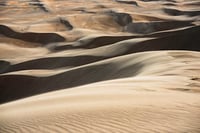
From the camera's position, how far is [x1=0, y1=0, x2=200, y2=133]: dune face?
407 cm

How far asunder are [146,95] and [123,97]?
29 centimetres

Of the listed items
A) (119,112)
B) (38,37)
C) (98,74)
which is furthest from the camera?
(38,37)

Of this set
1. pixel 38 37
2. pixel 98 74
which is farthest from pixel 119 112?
pixel 38 37

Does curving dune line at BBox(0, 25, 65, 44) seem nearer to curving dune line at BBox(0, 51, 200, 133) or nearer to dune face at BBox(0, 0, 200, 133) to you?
dune face at BBox(0, 0, 200, 133)

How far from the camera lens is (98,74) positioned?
9.65m

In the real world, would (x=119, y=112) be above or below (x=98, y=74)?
above

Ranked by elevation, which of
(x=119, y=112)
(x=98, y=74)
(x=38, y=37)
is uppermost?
(x=119, y=112)

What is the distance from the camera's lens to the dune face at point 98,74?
13.4 feet

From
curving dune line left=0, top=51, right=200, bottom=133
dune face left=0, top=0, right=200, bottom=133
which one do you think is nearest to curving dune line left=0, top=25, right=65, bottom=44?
dune face left=0, top=0, right=200, bottom=133

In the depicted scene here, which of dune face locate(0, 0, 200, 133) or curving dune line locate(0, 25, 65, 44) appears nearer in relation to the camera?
dune face locate(0, 0, 200, 133)

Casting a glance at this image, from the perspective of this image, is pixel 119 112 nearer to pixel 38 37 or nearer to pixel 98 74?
pixel 98 74

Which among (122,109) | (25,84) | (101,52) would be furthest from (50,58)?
(122,109)

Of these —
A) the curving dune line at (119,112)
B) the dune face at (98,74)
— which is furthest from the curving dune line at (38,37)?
the curving dune line at (119,112)

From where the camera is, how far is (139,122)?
3.87 meters
